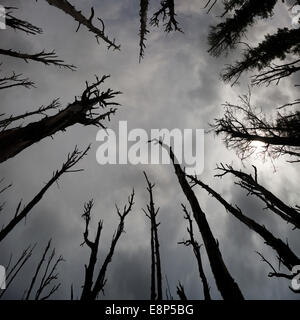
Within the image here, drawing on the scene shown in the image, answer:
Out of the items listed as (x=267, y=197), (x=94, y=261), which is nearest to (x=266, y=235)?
(x=267, y=197)

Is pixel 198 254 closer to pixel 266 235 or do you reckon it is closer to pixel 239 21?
pixel 266 235

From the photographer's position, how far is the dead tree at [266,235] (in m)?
4.99

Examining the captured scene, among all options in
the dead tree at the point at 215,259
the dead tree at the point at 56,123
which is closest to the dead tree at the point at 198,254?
the dead tree at the point at 215,259

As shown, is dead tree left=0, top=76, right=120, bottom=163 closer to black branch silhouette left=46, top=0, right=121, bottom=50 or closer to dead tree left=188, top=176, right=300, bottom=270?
black branch silhouette left=46, top=0, right=121, bottom=50

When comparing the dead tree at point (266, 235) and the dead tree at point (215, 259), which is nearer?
the dead tree at point (215, 259)

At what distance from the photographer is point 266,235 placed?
5.80 m

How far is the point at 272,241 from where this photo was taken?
5.59 metres

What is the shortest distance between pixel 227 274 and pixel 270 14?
26.4 ft

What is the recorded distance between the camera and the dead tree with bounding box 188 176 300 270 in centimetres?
499

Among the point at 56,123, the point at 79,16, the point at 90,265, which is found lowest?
the point at 90,265

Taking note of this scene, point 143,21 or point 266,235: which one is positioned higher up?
point 143,21

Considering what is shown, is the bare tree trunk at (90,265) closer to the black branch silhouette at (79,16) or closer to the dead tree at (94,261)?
the dead tree at (94,261)
